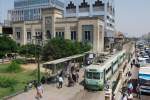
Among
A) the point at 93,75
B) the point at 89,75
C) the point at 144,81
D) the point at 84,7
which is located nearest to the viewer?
the point at 144,81

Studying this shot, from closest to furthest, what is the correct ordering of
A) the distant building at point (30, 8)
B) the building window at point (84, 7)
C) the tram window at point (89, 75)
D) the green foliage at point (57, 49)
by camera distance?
1. the tram window at point (89, 75)
2. the green foliage at point (57, 49)
3. the building window at point (84, 7)
4. the distant building at point (30, 8)

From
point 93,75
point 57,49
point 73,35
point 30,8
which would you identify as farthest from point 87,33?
point 30,8

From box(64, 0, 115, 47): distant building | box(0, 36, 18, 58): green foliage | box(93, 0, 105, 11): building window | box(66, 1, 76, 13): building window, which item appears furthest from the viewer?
box(66, 1, 76, 13): building window

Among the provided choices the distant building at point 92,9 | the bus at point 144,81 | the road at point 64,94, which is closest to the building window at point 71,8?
the distant building at point 92,9

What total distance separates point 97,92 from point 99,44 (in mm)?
49072

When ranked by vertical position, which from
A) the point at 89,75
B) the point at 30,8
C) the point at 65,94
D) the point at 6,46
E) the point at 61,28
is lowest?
the point at 65,94

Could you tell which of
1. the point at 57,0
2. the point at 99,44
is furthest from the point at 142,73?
the point at 57,0

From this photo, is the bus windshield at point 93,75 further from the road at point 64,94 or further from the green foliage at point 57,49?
the green foliage at point 57,49

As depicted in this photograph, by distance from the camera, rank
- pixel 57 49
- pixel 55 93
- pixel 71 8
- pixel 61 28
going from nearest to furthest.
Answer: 1. pixel 55 93
2. pixel 57 49
3. pixel 61 28
4. pixel 71 8

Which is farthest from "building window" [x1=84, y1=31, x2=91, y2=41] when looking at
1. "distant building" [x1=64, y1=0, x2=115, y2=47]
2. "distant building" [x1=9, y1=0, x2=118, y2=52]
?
"distant building" [x1=64, y1=0, x2=115, y2=47]

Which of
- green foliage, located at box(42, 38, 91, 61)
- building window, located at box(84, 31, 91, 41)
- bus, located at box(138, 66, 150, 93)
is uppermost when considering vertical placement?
building window, located at box(84, 31, 91, 41)

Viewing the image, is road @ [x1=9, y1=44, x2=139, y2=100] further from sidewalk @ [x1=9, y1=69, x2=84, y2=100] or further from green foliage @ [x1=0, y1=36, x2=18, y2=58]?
green foliage @ [x1=0, y1=36, x2=18, y2=58]

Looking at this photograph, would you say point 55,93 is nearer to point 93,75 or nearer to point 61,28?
point 93,75

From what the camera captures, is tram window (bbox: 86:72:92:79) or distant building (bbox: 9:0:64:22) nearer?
tram window (bbox: 86:72:92:79)
